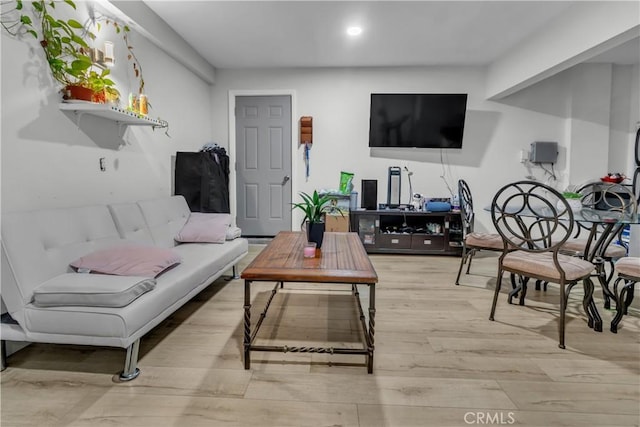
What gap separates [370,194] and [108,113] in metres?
3.08

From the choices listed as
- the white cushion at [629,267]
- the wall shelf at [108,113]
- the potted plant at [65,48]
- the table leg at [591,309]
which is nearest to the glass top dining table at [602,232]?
the table leg at [591,309]

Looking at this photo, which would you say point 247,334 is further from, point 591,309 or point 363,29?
point 363,29

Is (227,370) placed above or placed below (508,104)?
below

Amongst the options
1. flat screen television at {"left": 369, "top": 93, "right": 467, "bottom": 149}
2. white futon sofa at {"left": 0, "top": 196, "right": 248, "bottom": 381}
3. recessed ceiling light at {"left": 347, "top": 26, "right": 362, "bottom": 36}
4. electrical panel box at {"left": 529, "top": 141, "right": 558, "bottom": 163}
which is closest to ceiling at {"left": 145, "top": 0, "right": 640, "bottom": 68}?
recessed ceiling light at {"left": 347, "top": 26, "right": 362, "bottom": 36}

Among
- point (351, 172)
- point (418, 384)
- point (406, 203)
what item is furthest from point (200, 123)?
point (418, 384)

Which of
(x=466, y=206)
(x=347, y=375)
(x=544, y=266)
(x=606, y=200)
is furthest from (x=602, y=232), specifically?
(x=347, y=375)

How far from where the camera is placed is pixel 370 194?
4457mm

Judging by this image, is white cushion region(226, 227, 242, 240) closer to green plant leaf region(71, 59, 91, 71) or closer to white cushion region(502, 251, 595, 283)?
green plant leaf region(71, 59, 91, 71)

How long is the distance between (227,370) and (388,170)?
11.8 feet

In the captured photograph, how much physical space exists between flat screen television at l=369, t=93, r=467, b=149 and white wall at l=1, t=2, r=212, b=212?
2573mm

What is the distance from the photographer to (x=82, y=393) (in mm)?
1521

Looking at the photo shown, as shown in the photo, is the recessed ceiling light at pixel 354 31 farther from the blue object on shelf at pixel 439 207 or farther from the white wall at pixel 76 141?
the blue object on shelf at pixel 439 207

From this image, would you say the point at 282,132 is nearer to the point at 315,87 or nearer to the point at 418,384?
the point at 315,87

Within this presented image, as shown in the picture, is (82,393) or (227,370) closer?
(82,393)
